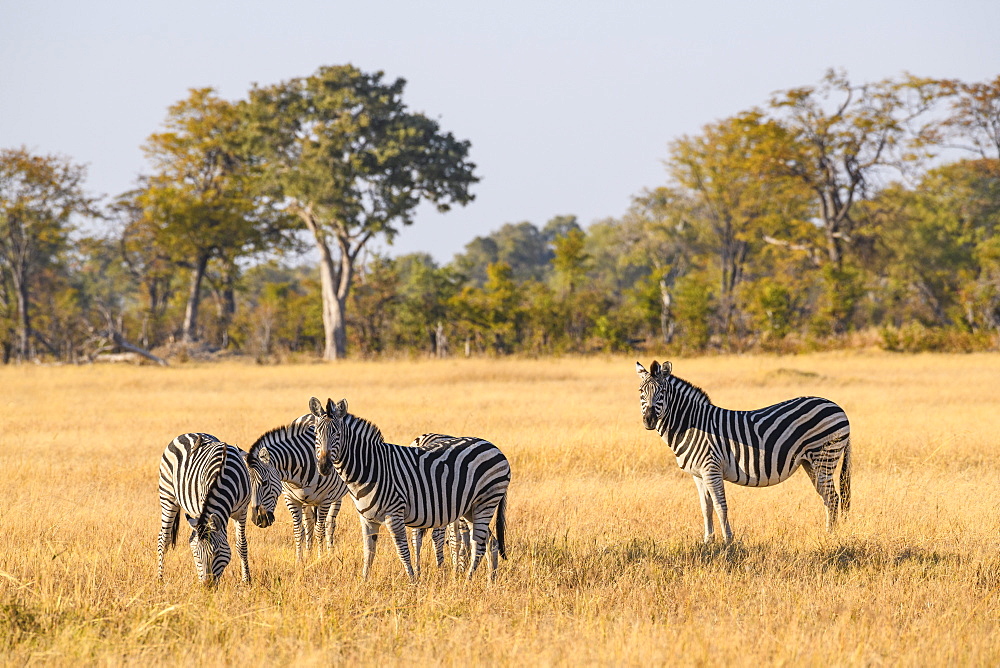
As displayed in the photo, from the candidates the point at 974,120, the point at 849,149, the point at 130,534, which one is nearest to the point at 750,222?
the point at 849,149

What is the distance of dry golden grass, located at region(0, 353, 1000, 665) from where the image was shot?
611 cm

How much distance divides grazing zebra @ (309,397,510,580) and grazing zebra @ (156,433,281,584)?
547mm

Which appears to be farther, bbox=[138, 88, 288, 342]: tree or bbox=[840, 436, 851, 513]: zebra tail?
bbox=[138, 88, 288, 342]: tree

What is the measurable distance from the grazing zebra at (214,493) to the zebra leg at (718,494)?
4.01 m

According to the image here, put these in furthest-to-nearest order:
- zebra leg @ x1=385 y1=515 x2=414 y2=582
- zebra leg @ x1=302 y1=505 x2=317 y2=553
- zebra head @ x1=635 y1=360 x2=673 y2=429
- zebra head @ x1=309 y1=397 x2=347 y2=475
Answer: zebra head @ x1=635 y1=360 x2=673 y2=429, zebra leg @ x1=302 y1=505 x2=317 y2=553, zebra leg @ x1=385 y1=515 x2=414 y2=582, zebra head @ x1=309 y1=397 x2=347 y2=475

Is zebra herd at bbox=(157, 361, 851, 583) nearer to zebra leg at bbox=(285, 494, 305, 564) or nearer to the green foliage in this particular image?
zebra leg at bbox=(285, 494, 305, 564)

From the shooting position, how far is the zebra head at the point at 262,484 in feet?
23.5

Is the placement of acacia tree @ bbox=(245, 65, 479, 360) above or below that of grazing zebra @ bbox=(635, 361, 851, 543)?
above

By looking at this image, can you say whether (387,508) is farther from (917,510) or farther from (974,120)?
(974,120)

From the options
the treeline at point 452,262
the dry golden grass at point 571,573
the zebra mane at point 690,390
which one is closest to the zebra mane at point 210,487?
the dry golden grass at point 571,573

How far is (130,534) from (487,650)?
485cm

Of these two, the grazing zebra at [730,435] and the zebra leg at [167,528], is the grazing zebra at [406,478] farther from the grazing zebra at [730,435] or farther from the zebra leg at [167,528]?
the grazing zebra at [730,435]

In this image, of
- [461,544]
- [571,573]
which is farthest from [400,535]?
[571,573]

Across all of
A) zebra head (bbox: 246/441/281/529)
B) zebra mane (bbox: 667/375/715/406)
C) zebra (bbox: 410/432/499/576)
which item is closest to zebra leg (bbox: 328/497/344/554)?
zebra (bbox: 410/432/499/576)
